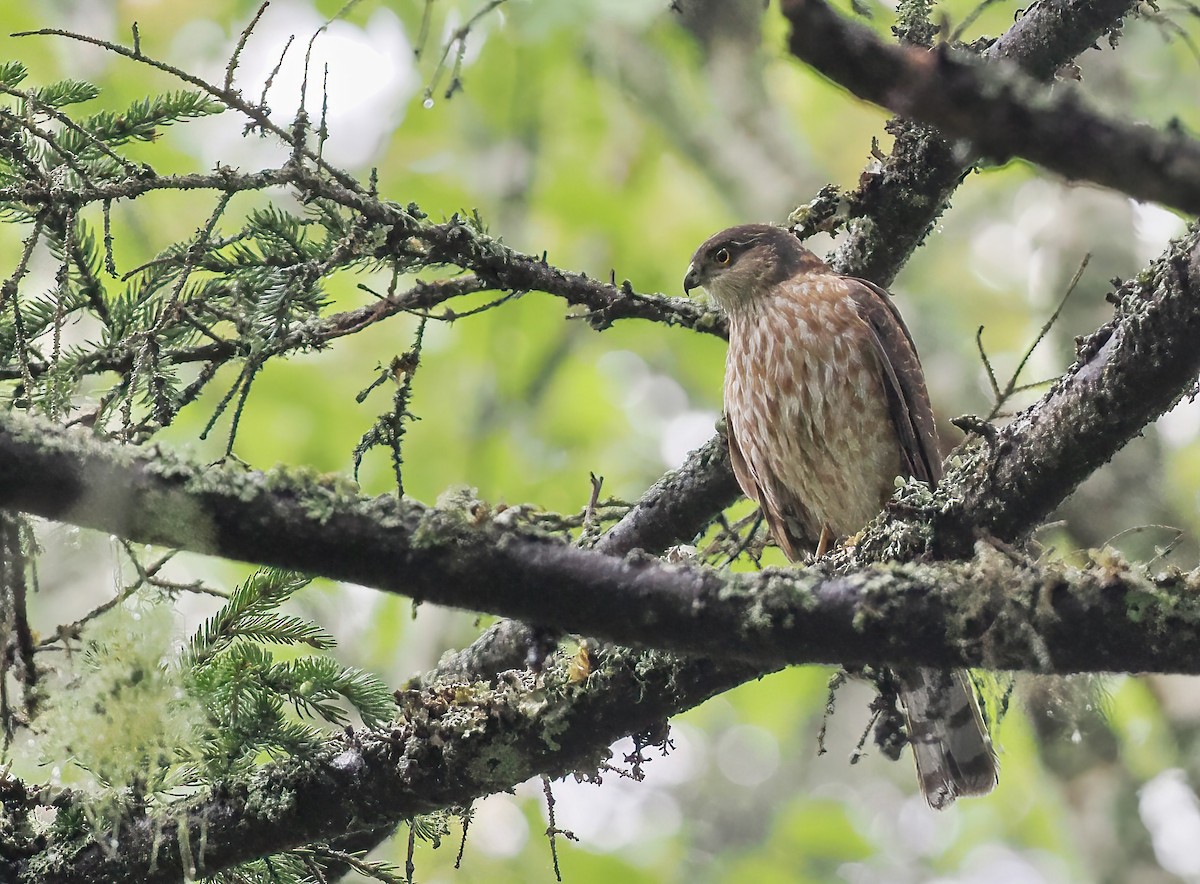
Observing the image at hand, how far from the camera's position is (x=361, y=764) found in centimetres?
283

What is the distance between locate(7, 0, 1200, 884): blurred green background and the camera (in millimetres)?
6809

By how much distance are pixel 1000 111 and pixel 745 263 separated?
4.04m

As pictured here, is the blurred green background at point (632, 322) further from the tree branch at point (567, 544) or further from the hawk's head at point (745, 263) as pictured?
the tree branch at point (567, 544)

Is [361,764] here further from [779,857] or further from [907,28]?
[779,857]

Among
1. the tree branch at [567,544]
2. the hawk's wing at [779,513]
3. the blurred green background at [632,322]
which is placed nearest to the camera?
the tree branch at [567,544]

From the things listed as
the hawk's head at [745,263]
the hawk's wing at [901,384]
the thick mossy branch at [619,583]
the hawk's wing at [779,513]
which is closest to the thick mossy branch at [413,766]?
the thick mossy branch at [619,583]

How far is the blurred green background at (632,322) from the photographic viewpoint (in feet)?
22.3

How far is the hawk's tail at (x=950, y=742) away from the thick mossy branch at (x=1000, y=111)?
322 centimetres

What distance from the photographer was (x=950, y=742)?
4223 millimetres

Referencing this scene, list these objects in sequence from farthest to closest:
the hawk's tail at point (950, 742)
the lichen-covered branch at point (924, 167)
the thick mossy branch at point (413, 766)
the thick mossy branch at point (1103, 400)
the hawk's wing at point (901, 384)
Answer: the hawk's wing at point (901, 384) → the hawk's tail at point (950, 742) → the lichen-covered branch at point (924, 167) → the thick mossy branch at point (413, 766) → the thick mossy branch at point (1103, 400)

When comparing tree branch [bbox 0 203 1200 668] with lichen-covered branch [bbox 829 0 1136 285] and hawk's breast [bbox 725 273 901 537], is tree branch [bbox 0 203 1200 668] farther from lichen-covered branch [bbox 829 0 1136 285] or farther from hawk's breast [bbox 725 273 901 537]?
hawk's breast [bbox 725 273 901 537]

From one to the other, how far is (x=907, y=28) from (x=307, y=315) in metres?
2.12

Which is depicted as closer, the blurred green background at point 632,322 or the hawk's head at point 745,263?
the hawk's head at point 745,263

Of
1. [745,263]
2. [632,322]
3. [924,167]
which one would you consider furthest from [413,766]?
[632,322]
